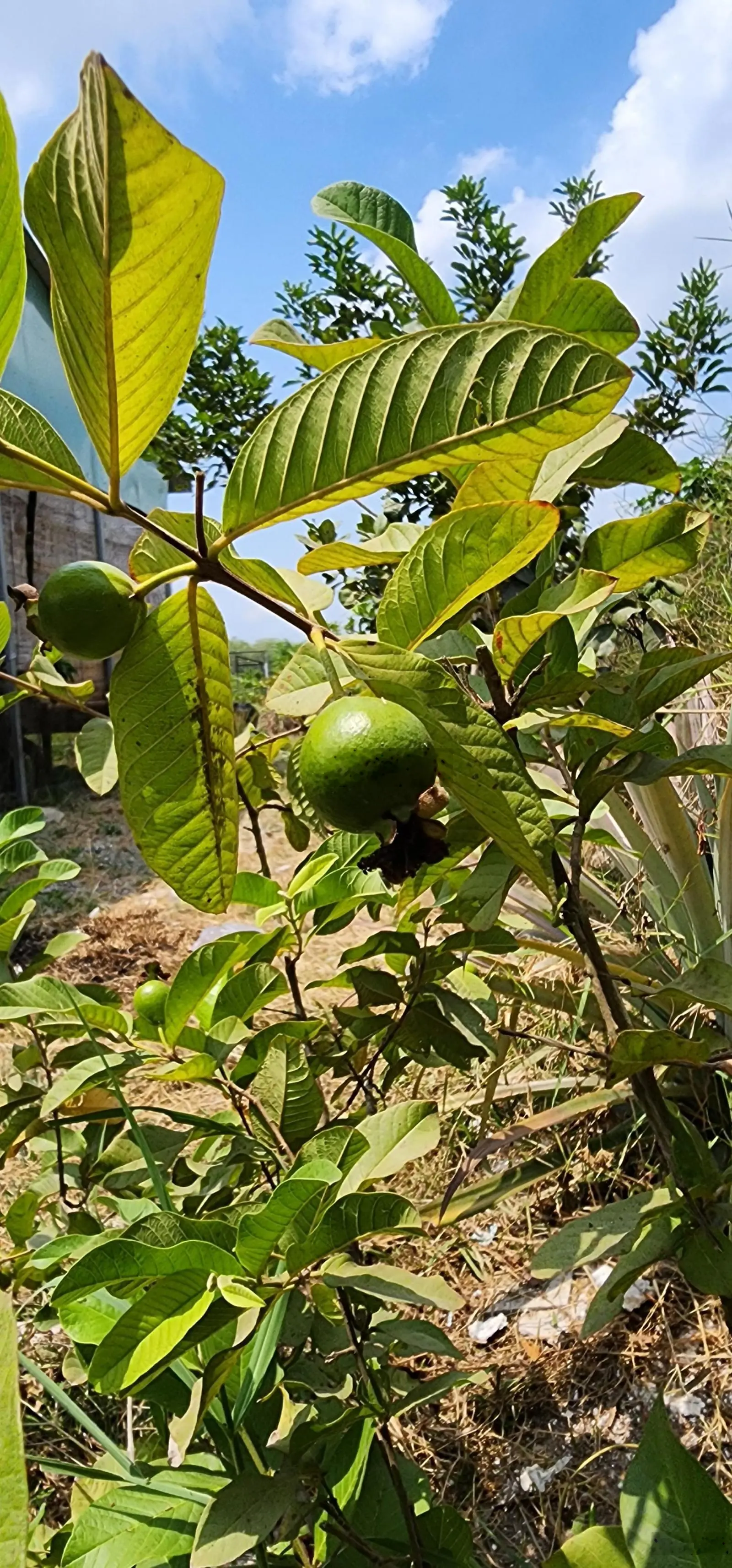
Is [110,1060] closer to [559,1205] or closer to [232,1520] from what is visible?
[232,1520]

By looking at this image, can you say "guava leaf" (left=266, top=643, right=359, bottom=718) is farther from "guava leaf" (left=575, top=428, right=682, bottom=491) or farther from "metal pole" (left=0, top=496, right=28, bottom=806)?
"metal pole" (left=0, top=496, right=28, bottom=806)

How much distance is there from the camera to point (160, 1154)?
2.66 feet

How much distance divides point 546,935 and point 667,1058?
45.1 inches

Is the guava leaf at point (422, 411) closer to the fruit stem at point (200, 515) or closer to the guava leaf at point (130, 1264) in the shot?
the fruit stem at point (200, 515)

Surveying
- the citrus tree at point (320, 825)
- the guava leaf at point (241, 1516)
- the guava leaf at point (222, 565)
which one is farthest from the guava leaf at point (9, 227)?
the guava leaf at point (241, 1516)

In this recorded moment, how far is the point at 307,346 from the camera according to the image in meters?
0.52

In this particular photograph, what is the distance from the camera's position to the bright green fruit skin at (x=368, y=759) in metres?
0.38

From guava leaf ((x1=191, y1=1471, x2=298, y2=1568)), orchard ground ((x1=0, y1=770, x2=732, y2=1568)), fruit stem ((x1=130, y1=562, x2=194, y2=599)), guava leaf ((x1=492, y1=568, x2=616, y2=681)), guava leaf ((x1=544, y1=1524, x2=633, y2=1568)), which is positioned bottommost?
orchard ground ((x1=0, y1=770, x2=732, y2=1568))

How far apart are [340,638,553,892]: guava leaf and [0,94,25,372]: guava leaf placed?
0.60 ft

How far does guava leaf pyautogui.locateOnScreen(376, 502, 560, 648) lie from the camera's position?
0.39 metres

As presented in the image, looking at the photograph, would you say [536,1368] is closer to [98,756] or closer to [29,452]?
[98,756]

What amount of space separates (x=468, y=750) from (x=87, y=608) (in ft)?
0.57

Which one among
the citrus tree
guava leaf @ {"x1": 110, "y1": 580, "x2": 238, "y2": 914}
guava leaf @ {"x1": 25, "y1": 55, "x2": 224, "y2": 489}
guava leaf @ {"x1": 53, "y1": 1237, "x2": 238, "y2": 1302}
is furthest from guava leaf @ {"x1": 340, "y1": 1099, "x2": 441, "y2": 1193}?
guava leaf @ {"x1": 25, "y1": 55, "x2": 224, "y2": 489}

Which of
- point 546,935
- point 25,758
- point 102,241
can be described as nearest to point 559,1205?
point 546,935
